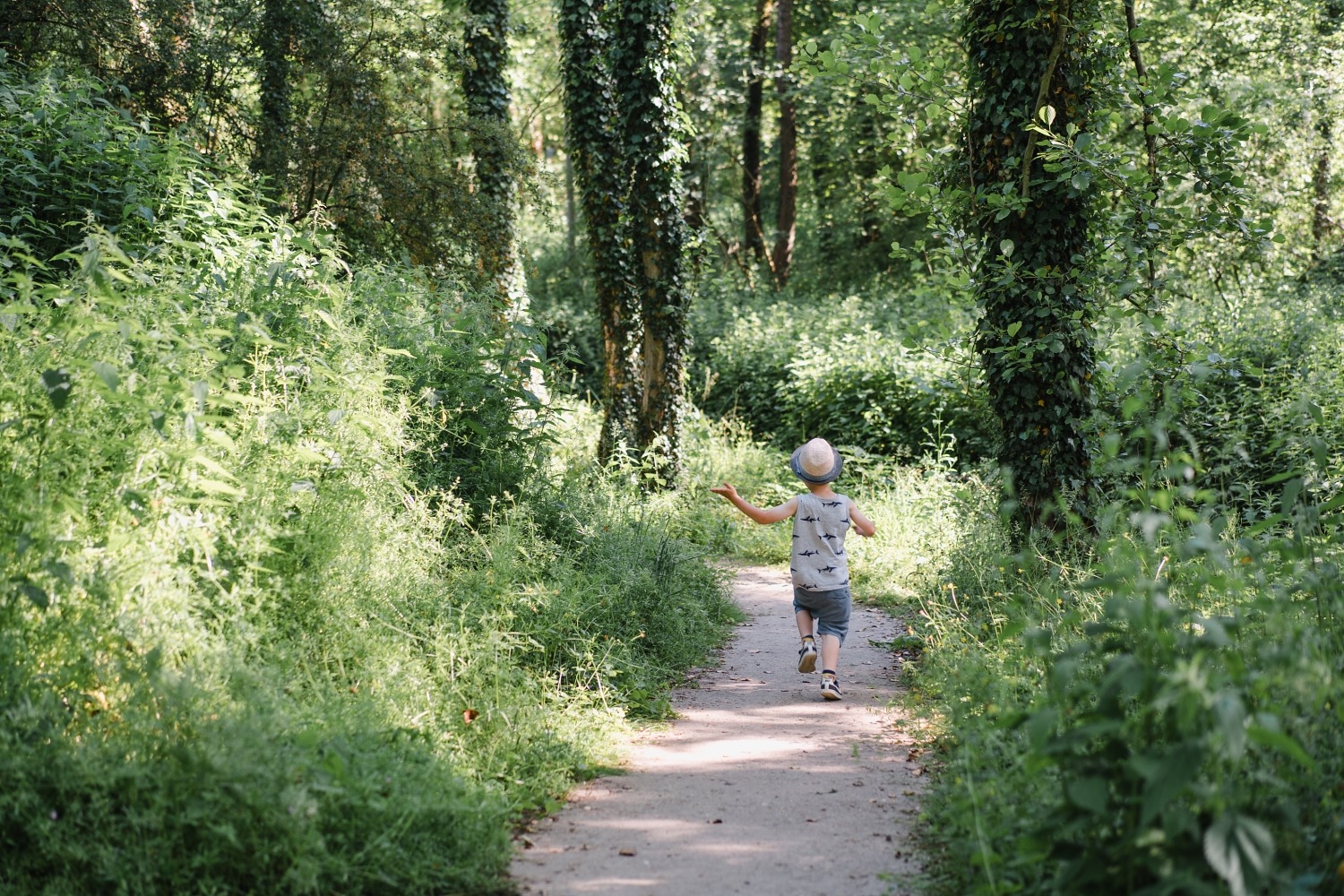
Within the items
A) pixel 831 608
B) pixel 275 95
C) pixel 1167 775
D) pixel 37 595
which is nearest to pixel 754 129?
pixel 275 95

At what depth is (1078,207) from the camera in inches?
274

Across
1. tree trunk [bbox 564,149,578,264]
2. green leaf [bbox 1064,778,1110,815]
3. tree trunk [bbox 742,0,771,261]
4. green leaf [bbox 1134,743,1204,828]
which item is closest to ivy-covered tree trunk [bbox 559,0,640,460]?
green leaf [bbox 1064,778,1110,815]

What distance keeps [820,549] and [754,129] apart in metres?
21.8

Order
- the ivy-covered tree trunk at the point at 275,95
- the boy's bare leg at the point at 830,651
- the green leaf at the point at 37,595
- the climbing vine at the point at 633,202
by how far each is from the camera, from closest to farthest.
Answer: the green leaf at the point at 37,595, the boy's bare leg at the point at 830,651, the ivy-covered tree trunk at the point at 275,95, the climbing vine at the point at 633,202

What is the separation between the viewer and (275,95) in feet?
38.1

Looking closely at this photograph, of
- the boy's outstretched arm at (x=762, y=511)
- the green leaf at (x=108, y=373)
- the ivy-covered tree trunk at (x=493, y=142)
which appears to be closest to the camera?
the green leaf at (x=108, y=373)

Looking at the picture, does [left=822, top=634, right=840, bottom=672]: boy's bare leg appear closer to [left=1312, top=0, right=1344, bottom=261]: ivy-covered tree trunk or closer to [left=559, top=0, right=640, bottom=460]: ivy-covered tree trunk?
[left=559, top=0, right=640, bottom=460]: ivy-covered tree trunk

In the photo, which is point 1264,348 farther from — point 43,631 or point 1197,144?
point 43,631

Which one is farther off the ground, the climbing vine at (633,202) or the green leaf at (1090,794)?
the climbing vine at (633,202)

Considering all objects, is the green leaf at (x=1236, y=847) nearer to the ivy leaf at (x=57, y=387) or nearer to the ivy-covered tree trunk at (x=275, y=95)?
the ivy leaf at (x=57, y=387)

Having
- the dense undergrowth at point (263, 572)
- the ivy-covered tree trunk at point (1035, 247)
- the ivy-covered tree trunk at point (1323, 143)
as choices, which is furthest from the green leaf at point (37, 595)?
the ivy-covered tree trunk at point (1323, 143)

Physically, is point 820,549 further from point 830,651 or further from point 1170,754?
point 1170,754

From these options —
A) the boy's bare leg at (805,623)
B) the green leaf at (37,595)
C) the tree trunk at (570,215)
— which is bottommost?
the boy's bare leg at (805,623)

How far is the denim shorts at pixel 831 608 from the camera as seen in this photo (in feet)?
21.5
